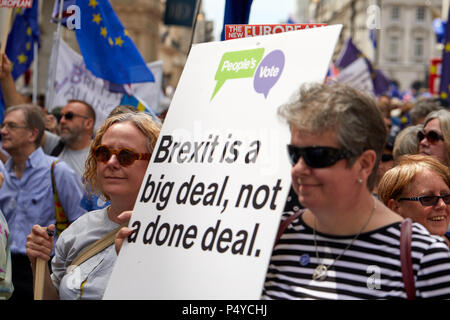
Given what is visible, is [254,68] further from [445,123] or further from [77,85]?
[77,85]

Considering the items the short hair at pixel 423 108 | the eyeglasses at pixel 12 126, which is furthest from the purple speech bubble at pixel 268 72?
the short hair at pixel 423 108

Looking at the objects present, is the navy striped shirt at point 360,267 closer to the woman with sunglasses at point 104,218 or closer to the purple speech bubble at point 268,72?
the purple speech bubble at point 268,72

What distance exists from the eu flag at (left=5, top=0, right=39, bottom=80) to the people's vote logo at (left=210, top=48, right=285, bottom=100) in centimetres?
649

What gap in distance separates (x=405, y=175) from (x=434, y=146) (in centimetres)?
161

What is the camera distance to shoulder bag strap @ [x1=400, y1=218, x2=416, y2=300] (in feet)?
7.22

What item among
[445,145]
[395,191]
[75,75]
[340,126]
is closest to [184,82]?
[340,126]

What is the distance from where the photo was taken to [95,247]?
317cm

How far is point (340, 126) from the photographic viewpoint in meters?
2.27

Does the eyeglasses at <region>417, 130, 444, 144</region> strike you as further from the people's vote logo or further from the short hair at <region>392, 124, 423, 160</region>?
the people's vote logo

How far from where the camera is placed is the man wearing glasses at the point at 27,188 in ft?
17.4

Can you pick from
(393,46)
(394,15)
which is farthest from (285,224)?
(393,46)

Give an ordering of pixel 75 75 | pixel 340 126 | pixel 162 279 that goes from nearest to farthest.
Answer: pixel 340 126 → pixel 162 279 → pixel 75 75

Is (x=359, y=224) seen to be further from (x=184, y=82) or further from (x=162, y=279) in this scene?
(x=184, y=82)
